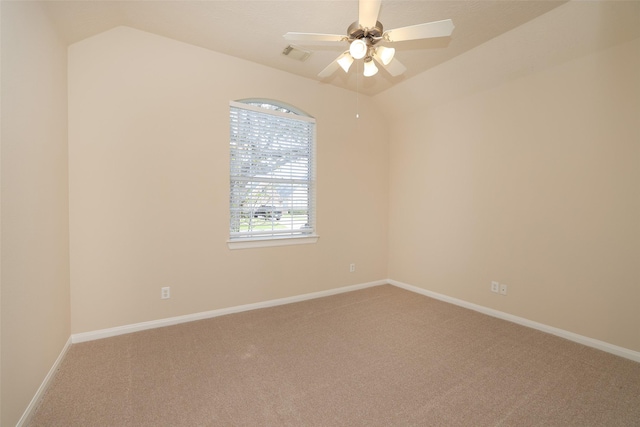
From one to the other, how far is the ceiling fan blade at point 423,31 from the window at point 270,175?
1886 millimetres

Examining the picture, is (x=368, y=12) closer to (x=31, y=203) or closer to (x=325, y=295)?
(x=31, y=203)

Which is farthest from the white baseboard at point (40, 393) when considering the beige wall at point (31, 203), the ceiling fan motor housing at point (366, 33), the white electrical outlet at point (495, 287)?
the white electrical outlet at point (495, 287)

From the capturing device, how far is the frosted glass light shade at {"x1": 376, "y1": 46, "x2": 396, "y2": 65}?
188 cm

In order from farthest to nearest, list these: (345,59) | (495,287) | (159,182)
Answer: (495,287) < (159,182) < (345,59)

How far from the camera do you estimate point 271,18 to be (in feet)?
7.90

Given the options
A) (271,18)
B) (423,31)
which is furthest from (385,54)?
(271,18)

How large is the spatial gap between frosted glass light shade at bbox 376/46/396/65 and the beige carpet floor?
223 cm

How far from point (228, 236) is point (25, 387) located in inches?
71.4

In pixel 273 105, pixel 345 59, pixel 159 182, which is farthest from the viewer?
pixel 273 105

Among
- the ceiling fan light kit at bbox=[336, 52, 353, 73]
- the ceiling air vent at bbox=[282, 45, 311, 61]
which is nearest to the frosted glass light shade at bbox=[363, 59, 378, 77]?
the ceiling fan light kit at bbox=[336, 52, 353, 73]

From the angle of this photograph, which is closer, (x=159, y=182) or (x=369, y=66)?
(x=369, y=66)

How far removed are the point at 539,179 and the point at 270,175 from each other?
112 inches

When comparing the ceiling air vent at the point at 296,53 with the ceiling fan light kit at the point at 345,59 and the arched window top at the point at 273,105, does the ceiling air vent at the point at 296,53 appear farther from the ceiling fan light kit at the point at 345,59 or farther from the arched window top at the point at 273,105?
the ceiling fan light kit at the point at 345,59

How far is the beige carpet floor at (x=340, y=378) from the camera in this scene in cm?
163
